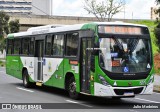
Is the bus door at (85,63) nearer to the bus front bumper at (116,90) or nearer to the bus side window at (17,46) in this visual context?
the bus front bumper at (116,90)

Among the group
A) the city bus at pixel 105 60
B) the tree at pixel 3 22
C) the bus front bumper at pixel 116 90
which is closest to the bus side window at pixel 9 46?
the city bus at pixel 105 60

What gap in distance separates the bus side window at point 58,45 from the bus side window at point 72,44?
1.98ft

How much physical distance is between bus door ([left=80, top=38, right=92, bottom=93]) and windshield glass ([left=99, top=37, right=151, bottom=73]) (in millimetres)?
775

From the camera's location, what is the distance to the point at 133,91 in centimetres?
1474

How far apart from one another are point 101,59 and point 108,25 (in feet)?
4.39

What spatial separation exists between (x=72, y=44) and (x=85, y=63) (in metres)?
1.52

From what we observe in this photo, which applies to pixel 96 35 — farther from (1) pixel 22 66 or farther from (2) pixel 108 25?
(1) pixel 22 66

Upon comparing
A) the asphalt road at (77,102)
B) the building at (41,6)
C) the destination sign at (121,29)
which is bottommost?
the asphalt road at (77,102)

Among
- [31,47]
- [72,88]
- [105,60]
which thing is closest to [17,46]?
[31,47]

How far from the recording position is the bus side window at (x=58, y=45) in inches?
700

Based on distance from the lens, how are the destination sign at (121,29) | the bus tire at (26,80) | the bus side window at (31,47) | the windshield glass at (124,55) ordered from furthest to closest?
the bus tire at (26,80)
the bus side window at (31,47)
the destination sign at (121,29)
the windshield glass at (124,55)

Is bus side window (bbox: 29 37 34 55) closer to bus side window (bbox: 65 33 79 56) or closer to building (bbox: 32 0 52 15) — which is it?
bus side window (bbox: 65 33 79 56)

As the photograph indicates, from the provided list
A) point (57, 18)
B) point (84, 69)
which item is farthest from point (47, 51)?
point (57, 18)

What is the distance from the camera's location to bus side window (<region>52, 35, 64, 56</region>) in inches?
700
